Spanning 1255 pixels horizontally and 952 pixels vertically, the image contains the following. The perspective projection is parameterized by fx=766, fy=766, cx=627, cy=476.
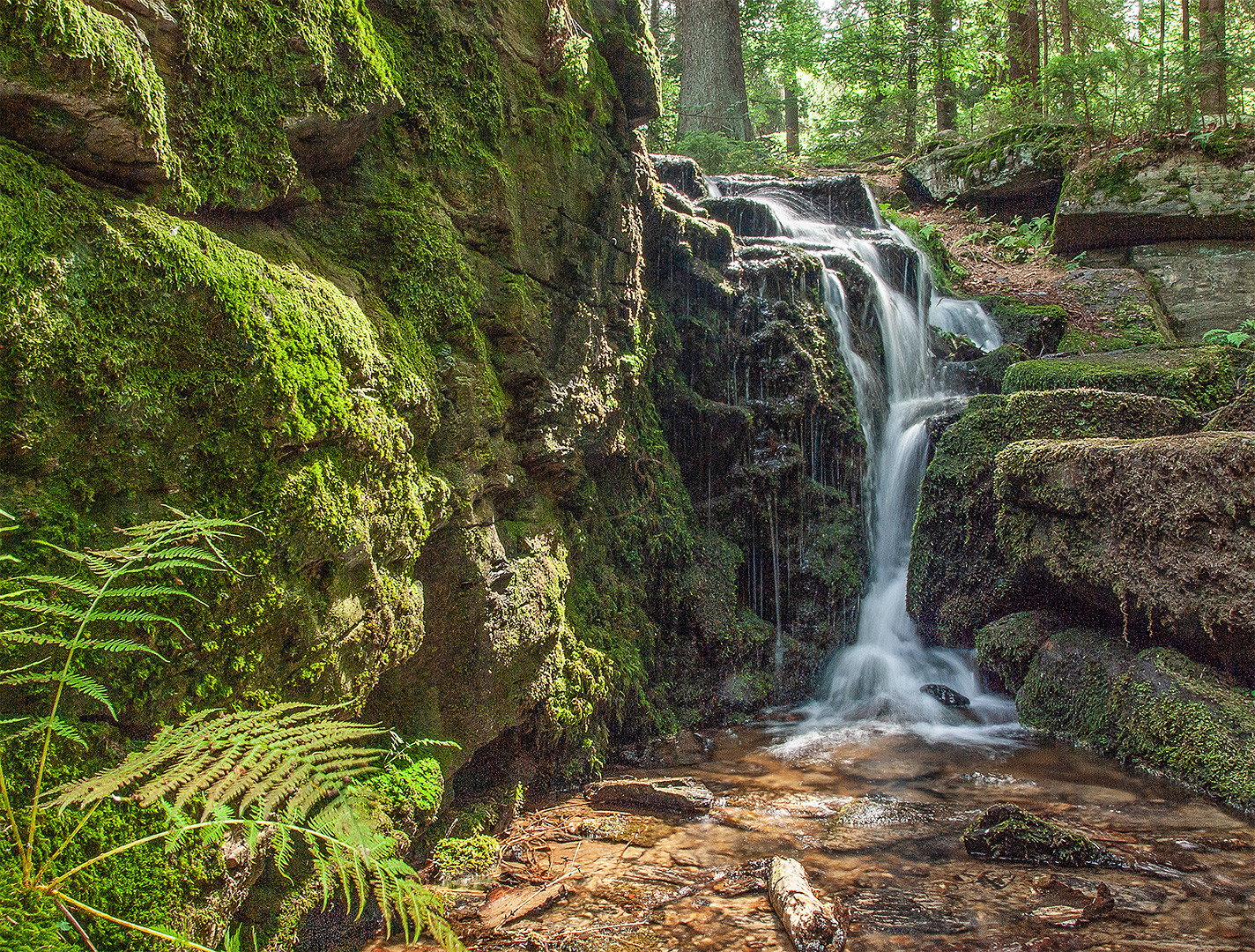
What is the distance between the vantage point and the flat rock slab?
4668 mm

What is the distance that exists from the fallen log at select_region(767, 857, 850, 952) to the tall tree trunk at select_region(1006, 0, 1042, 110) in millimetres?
16478

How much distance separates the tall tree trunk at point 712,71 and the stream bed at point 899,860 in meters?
14.0

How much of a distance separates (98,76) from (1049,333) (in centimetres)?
1105

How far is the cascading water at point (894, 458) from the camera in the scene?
22.5ft

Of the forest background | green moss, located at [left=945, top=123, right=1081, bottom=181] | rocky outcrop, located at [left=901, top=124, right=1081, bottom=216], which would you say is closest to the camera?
the forest background

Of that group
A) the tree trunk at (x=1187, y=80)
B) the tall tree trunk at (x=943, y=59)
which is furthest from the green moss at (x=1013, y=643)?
the tall tree trunk at (x=943, y=59)

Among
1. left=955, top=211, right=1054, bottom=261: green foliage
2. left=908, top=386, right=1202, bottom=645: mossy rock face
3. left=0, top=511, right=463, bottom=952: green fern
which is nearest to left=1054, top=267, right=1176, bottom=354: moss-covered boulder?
left=955, top=211, right=1054, bottom=261: green foliage

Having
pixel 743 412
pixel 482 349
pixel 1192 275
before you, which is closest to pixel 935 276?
pixel 1192 275

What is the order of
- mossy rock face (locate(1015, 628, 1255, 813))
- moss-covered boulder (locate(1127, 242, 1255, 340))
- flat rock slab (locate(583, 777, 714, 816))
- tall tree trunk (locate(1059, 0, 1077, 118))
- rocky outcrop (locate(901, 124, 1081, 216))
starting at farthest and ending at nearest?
rocky outcrop (locate(901, 124, 1081, 216)) → tall tree trunk (locate(1059, 0, 1077, 118)) → moss-covered boulder (locate(1127, 242, 1255, 340)) → mossy rock face (locate(1015, 628, 1255, 813)) → flat rock slab (locate(583, 777, 714, 816))

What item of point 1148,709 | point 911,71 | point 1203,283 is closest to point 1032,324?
point 1203,283

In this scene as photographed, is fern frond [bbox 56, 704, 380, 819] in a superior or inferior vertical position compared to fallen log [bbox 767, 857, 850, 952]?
superior

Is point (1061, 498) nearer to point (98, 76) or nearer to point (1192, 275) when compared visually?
point (98, 76)

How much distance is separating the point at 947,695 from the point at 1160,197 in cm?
943

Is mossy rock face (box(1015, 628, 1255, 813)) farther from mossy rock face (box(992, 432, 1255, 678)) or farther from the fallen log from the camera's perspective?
the fallen log
